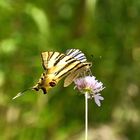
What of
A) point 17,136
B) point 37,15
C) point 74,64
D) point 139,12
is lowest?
point 74,64

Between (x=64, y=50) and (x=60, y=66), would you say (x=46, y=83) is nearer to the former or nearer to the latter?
(x=60, y=66)

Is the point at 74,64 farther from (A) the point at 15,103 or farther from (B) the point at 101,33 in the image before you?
(B) the point at 101,33

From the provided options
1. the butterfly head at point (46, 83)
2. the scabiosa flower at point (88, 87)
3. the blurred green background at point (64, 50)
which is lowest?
the butterfly head at point (46, 83)

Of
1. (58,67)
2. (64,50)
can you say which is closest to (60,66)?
(58,67)

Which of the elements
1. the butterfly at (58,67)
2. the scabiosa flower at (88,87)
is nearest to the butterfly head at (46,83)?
the butterfly at (58,67)

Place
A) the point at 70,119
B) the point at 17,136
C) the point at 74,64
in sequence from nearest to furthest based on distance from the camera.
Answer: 1. the point at 74,64
2. the point at 17,136
3. the point at 70,119

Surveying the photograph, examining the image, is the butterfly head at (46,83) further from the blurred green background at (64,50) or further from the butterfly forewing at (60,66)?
the blurred green background at (64,50)

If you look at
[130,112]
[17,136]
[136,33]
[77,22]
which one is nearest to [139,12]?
[136,33]

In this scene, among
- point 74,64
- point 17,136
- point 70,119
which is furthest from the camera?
point 70,119
